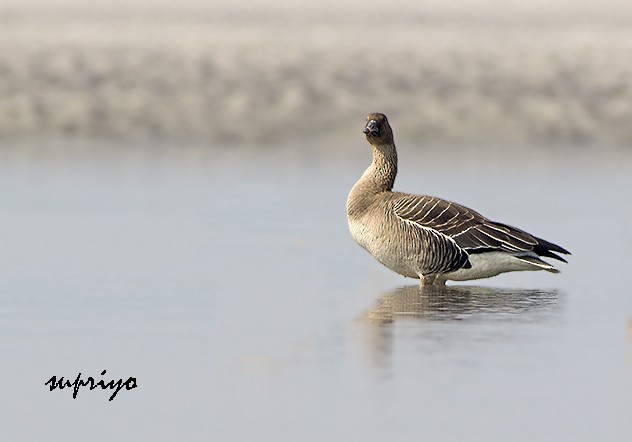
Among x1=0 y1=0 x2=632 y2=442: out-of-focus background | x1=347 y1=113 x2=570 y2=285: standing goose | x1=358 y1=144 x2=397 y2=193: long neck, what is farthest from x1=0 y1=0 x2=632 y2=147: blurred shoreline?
x1=347 y1=113 x2=570 y2=285: standing goose

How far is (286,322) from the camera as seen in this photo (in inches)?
360

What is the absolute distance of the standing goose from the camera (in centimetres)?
1075

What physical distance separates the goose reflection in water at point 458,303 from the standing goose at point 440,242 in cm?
17

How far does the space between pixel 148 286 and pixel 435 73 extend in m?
18.2

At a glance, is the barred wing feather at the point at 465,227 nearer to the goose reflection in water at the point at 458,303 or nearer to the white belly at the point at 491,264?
the white belly at the point at 491,264

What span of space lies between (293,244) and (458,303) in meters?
2.71

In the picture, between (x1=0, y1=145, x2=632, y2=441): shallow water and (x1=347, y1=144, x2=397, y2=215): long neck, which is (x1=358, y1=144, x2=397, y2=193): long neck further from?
(x1=0, y1=145, x2=632, y2=441): shallow water

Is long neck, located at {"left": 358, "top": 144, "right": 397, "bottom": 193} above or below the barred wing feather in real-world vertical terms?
above

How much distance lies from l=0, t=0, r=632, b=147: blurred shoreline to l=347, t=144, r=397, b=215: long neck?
960cm

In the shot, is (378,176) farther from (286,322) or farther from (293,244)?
(286,322)

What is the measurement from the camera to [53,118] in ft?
75.0

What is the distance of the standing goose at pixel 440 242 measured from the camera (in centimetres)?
1075

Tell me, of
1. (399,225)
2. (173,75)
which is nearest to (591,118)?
(173,75)
